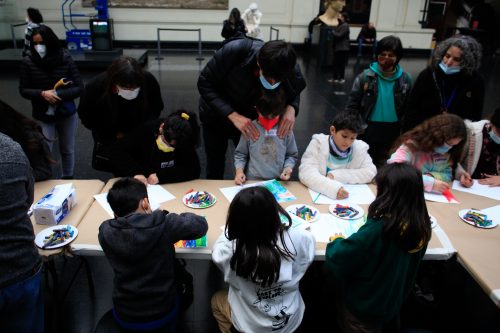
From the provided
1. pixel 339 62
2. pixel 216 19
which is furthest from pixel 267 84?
pixel 216 19

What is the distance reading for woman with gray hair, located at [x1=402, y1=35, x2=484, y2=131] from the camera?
2773 millimetres

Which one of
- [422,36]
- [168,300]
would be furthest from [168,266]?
[422,36]

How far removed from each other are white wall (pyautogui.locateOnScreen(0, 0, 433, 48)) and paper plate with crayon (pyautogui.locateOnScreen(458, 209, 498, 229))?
380 inches

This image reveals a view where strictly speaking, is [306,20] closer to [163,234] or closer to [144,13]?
[144,13]

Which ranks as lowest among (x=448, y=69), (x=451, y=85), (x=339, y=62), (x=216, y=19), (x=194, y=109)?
Result: (x=194, y=109)

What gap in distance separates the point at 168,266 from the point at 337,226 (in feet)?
2.86

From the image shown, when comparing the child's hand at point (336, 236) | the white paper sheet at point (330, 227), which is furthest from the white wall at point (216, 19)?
the child's hand at point (336, 236)

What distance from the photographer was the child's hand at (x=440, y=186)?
2.36 m

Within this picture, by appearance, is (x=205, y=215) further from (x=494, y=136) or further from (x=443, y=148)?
(x=494, y=136)

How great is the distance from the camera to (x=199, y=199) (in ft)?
7.20

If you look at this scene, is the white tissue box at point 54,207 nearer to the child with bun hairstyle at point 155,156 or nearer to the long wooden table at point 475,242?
the child with bun hairstyle at point 155,156

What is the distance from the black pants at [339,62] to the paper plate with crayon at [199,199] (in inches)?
249

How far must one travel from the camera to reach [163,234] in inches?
62.7

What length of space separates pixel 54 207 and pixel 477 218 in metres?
2.19
